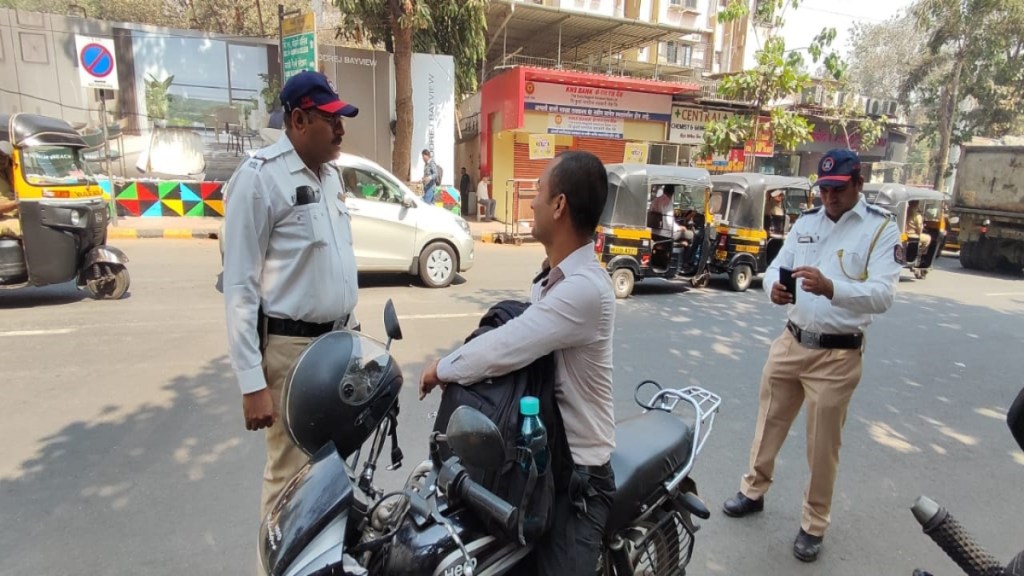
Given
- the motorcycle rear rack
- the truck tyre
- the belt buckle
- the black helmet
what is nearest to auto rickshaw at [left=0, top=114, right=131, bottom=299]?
the black helmet

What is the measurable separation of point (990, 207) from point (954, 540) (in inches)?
618

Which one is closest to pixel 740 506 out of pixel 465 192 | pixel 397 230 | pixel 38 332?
pixel 397 230

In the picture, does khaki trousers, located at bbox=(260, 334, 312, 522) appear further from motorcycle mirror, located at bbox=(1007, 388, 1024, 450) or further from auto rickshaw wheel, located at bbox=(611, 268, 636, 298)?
auto rickshaw wheel, located at bbox=(611, 268, 636, 298)

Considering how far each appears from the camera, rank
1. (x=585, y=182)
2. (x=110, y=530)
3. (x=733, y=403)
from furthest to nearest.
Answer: (x=733, y=403)
(x=110, y=530)
(x=585, y=182)

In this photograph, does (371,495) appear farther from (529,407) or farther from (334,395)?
(529,407)

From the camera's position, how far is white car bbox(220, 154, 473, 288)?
26.1ft

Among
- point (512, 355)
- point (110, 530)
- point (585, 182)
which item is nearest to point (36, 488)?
point (110, 530)

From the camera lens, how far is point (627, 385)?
4.89m

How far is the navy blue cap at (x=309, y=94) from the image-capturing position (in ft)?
7.07

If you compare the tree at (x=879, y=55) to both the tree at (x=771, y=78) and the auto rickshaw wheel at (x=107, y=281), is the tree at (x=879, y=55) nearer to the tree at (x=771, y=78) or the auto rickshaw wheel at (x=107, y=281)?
the tree at (x=771, y=78)

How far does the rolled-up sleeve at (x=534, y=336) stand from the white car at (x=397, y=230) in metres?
6.49

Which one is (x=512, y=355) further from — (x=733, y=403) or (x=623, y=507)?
(x=733, y=403)

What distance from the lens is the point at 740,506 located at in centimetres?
321

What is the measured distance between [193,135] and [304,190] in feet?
50.9
